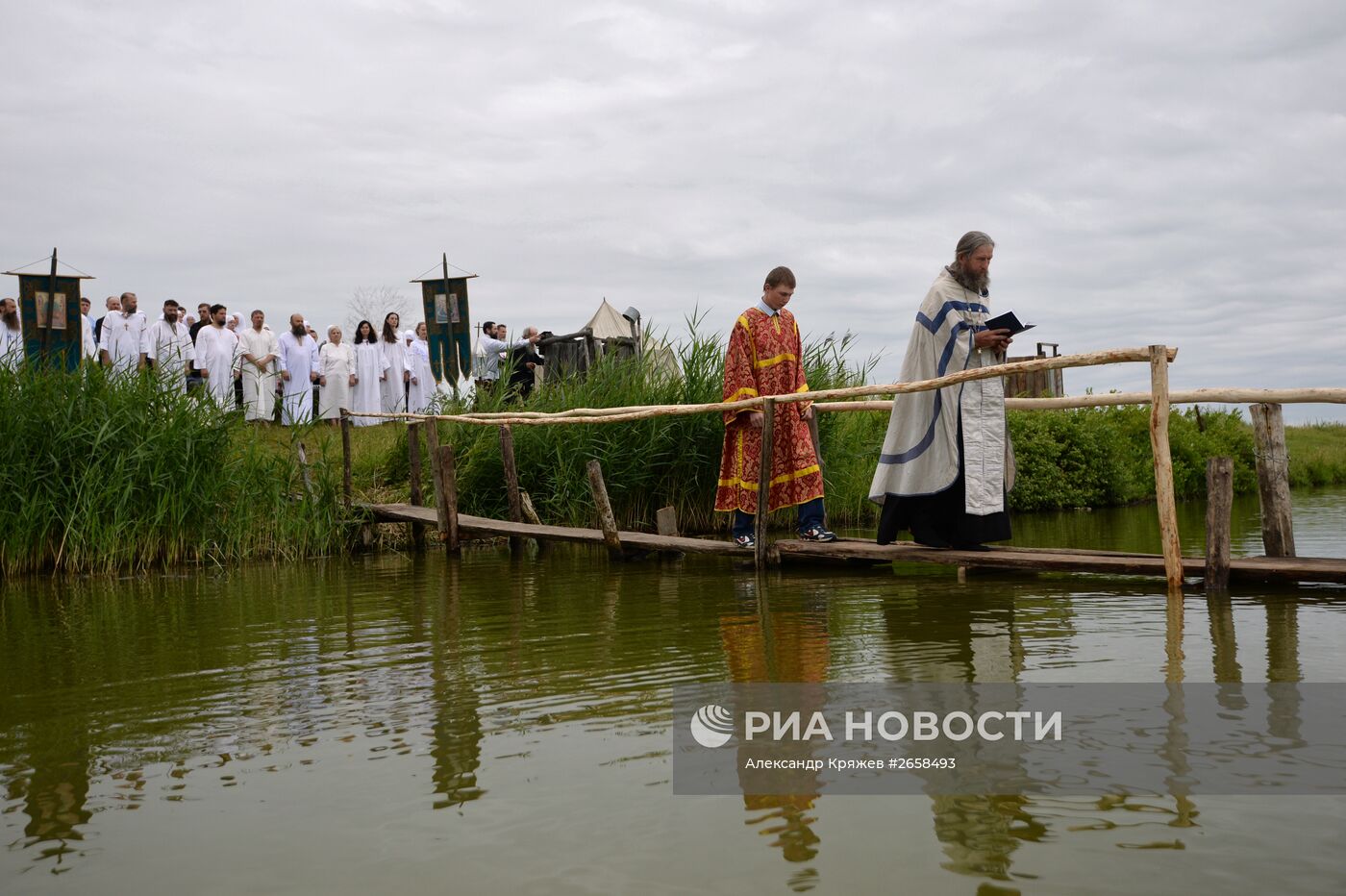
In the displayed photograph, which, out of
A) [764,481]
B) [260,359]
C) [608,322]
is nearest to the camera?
[764,481]

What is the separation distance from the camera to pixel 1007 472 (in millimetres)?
6988

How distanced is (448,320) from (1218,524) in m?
13.0

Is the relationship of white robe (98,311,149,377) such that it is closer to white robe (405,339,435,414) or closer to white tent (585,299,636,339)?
white robe (405,339,435,414)

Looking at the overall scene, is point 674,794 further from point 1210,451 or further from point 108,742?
point 1210,451

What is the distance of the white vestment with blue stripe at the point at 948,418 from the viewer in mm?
6742

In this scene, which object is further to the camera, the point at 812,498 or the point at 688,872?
the point at 812,498

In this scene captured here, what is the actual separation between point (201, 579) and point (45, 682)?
415 cm

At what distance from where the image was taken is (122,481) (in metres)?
9.06

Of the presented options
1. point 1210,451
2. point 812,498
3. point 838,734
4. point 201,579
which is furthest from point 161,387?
point 1210,451

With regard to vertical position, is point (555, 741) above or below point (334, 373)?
below

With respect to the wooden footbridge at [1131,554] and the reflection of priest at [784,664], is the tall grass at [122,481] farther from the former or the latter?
the reflection of priest at [784,664]

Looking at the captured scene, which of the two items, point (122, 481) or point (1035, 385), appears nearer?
point (122, 481)

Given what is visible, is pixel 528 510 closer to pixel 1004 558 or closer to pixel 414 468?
pixel 414 468

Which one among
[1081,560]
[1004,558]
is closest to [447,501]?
[1004,558]
